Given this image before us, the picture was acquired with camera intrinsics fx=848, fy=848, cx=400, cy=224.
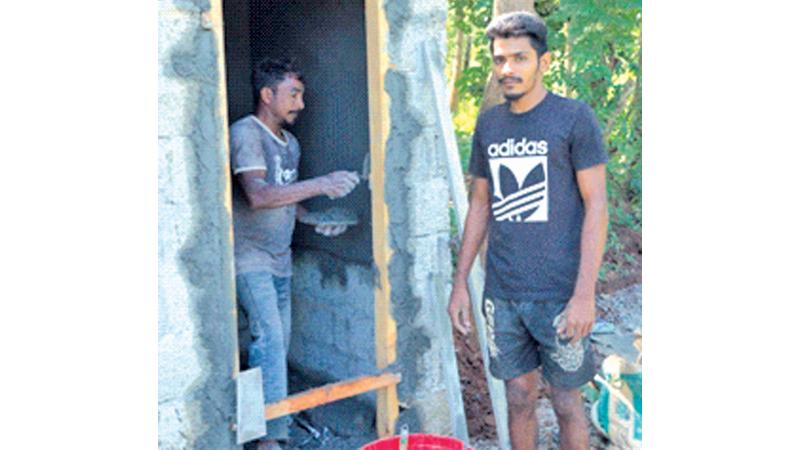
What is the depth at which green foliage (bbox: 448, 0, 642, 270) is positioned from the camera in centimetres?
588

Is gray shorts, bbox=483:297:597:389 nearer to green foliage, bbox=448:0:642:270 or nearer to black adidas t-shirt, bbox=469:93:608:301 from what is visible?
black adidas t-shirt, bbox=469:93:608:301

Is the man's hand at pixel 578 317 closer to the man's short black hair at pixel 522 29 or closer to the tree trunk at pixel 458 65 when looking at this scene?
the man's short black hair at pixel 522 29

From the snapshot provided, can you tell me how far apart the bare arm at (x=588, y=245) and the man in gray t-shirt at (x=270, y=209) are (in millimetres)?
1281

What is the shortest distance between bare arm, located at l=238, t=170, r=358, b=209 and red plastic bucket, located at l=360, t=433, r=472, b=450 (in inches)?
46.8

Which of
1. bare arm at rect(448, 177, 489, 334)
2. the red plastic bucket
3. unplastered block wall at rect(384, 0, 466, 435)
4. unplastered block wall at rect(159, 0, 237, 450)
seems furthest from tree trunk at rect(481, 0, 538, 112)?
the red plastic bucket

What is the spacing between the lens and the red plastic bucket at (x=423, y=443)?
11.4 feet

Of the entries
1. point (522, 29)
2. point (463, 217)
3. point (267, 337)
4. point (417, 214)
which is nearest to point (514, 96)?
point (522, 29)

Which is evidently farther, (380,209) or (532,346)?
(380,209)

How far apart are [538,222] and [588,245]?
21 cm

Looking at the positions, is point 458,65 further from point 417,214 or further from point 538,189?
point 538,189

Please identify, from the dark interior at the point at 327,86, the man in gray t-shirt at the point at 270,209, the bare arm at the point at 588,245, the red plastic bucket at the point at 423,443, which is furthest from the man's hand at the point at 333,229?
the bare arm at the point at 588,245

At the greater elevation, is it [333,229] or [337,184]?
[337,184]

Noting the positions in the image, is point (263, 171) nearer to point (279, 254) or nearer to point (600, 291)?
point (279, 254)

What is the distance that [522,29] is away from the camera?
3.18m
